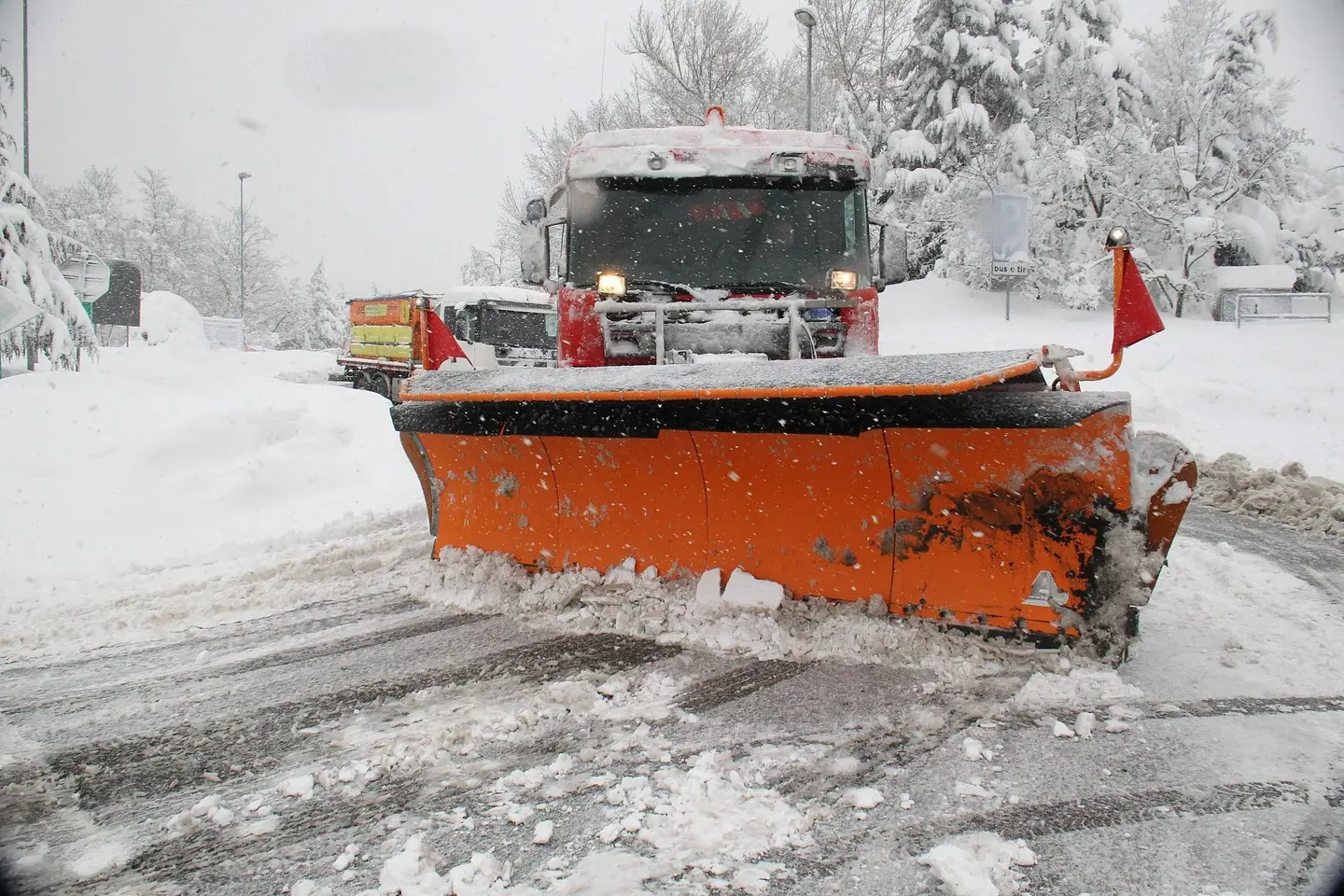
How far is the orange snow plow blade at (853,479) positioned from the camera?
111 inches

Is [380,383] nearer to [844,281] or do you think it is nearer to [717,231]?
[717,231]

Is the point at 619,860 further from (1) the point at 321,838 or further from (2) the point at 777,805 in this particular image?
(1) the point at 321,838

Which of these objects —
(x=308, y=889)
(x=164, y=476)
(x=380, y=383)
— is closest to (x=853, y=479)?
(x=308, y=889)

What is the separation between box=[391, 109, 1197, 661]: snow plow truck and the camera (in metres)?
2.85

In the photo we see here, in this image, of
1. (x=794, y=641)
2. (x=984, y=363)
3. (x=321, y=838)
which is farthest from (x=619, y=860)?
(x=984, y=363)

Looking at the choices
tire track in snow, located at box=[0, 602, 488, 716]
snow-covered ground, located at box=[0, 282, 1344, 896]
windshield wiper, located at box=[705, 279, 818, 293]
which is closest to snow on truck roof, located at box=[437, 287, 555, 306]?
snow-covered ground, located at box=[0, 282, 1344, 896]

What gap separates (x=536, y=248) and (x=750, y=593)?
3.19 metres

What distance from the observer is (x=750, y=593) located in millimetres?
3572

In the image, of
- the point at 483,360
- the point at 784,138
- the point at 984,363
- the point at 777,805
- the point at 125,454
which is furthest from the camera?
the point at 483,360

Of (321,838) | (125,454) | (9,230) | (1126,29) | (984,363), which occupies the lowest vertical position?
(321,838)

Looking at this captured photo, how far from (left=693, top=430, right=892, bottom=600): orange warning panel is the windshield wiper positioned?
1805mm

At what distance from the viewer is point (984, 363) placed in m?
2.57

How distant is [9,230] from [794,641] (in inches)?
615

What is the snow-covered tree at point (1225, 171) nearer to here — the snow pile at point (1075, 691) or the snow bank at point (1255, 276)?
the snow bank at point (1255, 276)
